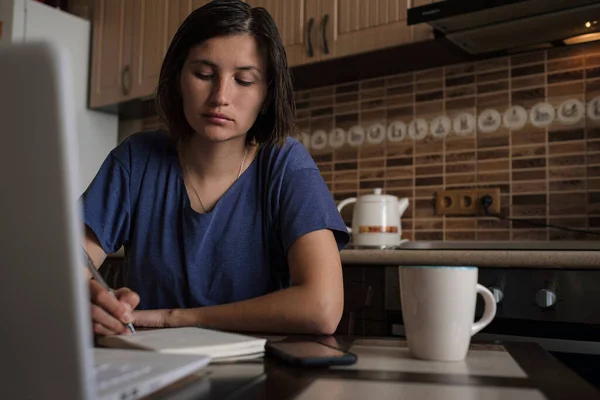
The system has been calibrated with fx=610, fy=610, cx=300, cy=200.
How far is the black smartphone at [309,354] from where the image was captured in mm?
556

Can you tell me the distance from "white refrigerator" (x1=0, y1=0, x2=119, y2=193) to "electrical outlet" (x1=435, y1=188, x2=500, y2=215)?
165 centimetres

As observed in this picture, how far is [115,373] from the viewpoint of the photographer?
42cm

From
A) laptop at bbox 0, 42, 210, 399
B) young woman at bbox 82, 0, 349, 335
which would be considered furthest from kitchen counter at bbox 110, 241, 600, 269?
laptop at bbox 0, 42, 210, 399

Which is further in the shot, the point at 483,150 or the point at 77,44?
the point at 77,44

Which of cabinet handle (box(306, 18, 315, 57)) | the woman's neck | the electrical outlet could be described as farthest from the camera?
cabinet handle (box(306, 18, 315, 57))

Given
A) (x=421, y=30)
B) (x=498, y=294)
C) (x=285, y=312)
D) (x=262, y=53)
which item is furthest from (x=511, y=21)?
(x=285, y=312)

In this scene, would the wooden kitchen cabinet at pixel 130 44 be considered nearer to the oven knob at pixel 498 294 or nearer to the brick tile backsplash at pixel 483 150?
the brick tile backsplash at pixel 483 150

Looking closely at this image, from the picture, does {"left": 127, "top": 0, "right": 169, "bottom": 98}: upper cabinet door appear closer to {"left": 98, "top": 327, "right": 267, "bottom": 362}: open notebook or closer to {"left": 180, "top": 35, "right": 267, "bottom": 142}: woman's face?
{"left": 180, "top": 35, "right": 267, "bottom": 142}: woman's face

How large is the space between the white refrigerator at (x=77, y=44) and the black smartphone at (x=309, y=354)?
2331 mm

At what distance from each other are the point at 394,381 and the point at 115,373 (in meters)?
0.22

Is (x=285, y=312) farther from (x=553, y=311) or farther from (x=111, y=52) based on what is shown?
(x=111, y=52)

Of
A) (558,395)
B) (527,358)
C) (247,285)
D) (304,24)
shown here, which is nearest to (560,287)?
(247,285)

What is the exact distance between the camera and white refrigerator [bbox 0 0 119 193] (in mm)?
2633

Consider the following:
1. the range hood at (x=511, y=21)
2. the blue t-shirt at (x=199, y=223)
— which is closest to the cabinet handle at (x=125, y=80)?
the range hood at (x=511, y=21)
